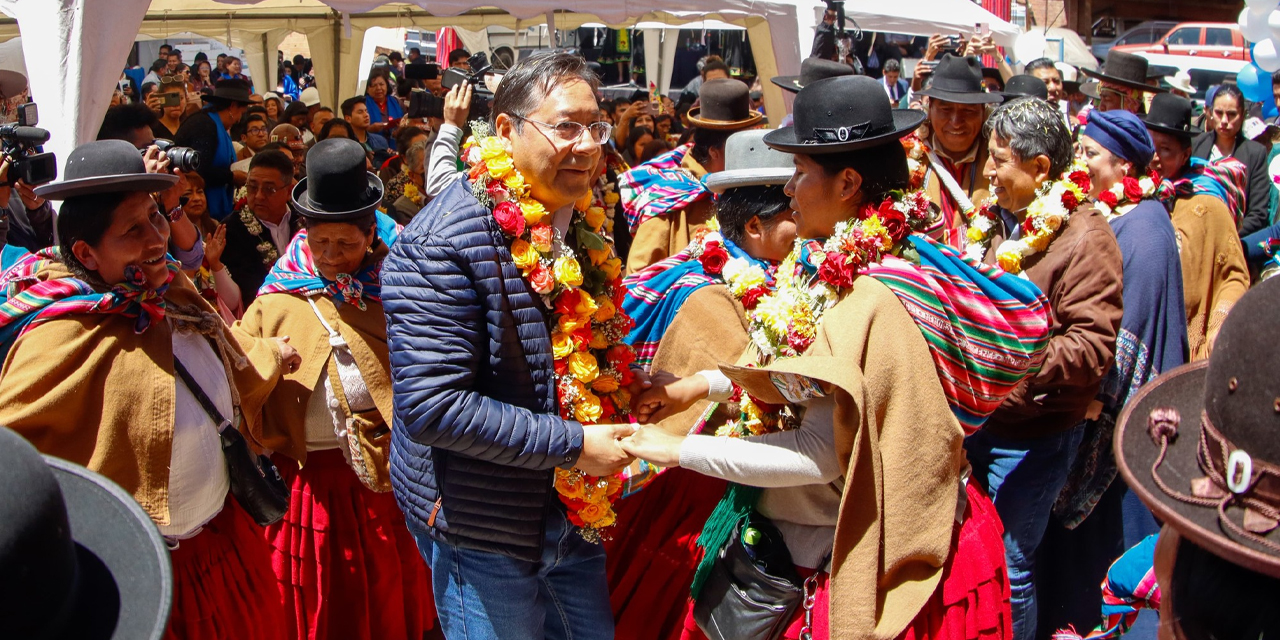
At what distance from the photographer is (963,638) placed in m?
2.49

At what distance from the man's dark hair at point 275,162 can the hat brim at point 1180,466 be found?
4960 mm

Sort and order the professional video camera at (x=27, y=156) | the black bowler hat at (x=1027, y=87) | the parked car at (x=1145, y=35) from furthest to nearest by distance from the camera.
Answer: the parked car at (x=1145, y=35)
the black bowler hat at (x=1027, y=87)
the professional video camera at (x=27, y=156)

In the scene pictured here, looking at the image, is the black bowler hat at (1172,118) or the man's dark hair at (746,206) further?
the black bowler hat at (1172,118)

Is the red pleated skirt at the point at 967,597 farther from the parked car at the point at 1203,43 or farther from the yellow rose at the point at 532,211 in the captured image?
the parked car at the point at 1203,43

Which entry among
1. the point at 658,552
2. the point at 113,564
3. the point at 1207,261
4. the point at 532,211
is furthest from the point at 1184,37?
the point at 113,564

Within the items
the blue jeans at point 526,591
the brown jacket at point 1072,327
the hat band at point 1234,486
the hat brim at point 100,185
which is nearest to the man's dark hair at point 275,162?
the hat brim at point 100,185

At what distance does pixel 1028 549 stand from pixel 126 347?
3.15 meters

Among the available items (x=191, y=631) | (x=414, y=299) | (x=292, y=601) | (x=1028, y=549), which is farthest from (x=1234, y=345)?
(x=292, y=601)

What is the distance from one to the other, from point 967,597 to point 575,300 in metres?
1.27

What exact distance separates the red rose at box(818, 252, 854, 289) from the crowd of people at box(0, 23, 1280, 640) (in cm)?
3

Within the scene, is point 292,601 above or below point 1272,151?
below

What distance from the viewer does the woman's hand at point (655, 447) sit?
2.54m

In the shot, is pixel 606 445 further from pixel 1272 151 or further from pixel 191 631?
pixel 1272 151

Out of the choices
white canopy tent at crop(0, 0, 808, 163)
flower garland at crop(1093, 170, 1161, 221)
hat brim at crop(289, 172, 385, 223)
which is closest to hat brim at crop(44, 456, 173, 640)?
hat brim at crop(289, 172, 385, 223)
